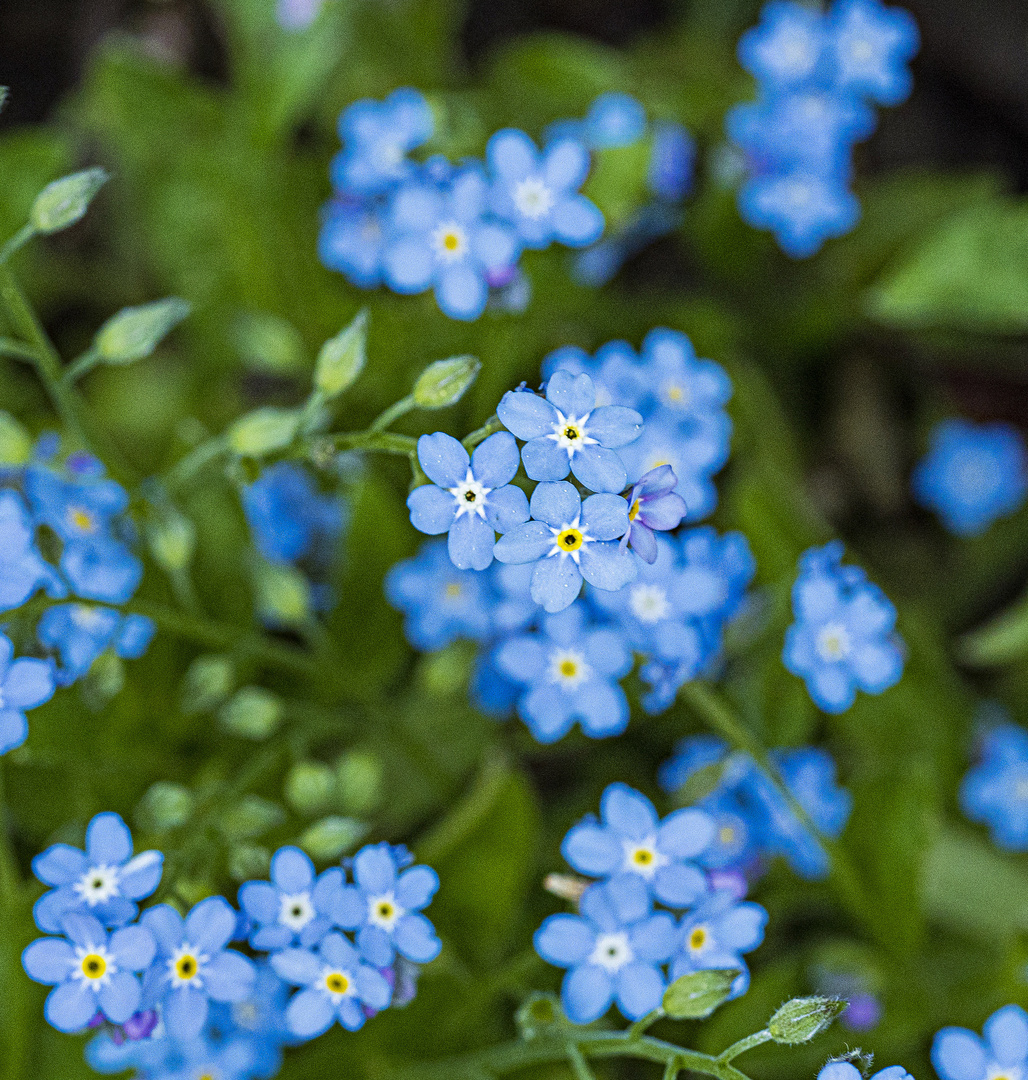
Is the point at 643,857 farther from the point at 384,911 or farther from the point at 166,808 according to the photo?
the point at 166,808

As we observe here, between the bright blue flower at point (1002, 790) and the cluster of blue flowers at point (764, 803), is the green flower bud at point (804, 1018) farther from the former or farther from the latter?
the bright blue flower at point (1002, 790)

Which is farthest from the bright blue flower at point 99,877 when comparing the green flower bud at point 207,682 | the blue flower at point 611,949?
the blue flower at point 611,949

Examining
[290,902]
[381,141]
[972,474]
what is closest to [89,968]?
[290,902]

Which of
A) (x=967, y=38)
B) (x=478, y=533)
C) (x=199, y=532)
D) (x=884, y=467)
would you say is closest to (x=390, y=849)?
(x=478, y=533)

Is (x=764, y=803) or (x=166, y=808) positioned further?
(x=764, y=803)

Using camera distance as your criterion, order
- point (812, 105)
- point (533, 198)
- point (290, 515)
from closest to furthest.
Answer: point (533, 198)
point (290, 515)
point (812, 105)

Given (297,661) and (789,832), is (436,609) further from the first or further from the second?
(789,832)

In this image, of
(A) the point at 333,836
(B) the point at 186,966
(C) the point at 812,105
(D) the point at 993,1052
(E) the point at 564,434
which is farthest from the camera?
(C) the point at 812,105
